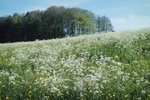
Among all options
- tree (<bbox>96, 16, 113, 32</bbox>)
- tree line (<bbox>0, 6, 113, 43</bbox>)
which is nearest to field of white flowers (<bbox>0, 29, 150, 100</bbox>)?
tree line (<bbox>0, 6, 113, 43</bbox>)

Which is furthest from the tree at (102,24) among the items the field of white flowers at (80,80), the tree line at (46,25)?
the field of white flowers at (80,80)

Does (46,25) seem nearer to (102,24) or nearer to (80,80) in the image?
(102,24)

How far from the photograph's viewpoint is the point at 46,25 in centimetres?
8425

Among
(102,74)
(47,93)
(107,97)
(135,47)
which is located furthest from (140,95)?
(135,47)

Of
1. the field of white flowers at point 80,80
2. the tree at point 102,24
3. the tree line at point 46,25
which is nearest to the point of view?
the field of white flowers at point 80,80

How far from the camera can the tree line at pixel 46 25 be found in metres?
83.6

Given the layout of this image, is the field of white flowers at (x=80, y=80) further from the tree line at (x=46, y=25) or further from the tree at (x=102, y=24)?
the tree at (x=102, y=24)

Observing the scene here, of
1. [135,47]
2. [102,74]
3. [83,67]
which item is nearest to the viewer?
[102,74]

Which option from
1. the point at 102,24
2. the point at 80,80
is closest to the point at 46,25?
the point at 102,24

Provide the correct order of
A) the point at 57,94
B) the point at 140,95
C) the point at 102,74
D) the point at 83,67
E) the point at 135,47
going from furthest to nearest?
the point at 135,47
the point at 83,67
the point at 102,74
the point at 57,94
the point at 140,95

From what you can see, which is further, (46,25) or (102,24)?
(102,24)

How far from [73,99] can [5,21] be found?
277ft

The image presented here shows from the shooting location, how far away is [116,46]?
16.5 meters

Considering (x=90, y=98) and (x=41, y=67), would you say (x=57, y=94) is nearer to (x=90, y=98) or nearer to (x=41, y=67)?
(x=90, y=98)
